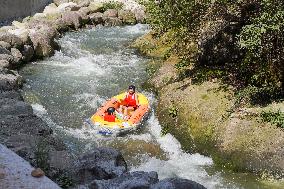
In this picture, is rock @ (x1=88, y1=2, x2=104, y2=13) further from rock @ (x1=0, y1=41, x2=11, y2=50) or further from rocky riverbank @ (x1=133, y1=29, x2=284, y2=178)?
rocky riverbank @ (x1=133, y1=29, x2=284, y2=178)

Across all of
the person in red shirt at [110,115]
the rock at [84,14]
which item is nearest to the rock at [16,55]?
the person in red shirt at [110,115]

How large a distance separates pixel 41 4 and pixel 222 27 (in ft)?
45.9

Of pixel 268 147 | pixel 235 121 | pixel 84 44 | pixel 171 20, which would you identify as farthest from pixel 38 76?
pixel 268 147

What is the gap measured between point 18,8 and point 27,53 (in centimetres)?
560

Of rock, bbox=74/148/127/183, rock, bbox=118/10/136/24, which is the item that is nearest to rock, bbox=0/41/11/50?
rock, bbox=118/10/136/24

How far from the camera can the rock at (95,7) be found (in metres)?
23.7

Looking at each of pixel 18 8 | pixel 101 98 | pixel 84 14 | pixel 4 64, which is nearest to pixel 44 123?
pixel 101 98

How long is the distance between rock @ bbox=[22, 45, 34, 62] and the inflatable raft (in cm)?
537

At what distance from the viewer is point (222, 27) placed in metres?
12.2

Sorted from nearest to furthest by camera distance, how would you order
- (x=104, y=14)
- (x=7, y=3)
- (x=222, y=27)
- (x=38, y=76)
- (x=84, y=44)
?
(x=222, y=27) → (x=38, y=76) → (x=84, y=44) → (x=7, y=3) → (x=104, y=14)

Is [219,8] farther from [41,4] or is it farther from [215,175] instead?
[41,4]

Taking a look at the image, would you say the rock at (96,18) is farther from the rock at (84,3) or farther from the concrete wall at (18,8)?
the concrete wall at (18,8)

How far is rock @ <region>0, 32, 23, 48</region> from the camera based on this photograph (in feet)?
55.3

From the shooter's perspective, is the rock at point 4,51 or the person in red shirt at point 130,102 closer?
the person in red shirt at point 130,102
